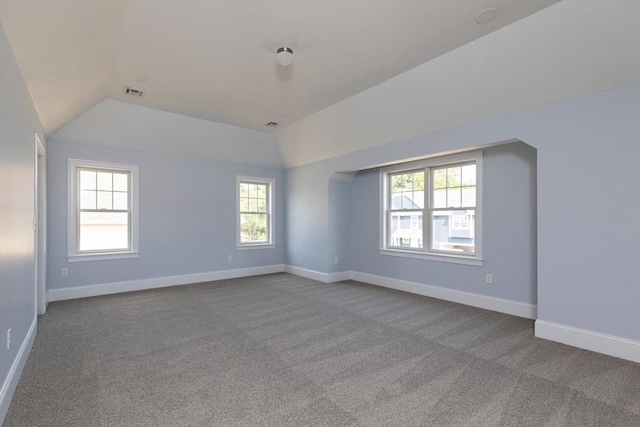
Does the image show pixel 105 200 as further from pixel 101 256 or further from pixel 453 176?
pixel 453 176

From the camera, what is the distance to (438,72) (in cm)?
339

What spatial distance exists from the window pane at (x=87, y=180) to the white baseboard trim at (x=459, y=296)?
16.1ft

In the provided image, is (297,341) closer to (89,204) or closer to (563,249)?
(563,249)

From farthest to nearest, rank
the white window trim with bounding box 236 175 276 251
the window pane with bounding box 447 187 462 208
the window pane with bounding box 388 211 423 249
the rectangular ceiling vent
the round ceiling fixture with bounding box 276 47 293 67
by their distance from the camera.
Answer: the white window trim with bounding box 236 175 276 251 → the window pane with bounding box 388 211 423 249 → the window pane with bounding box 447 187 462 208 → the rectangular ceiling vent → the round ceiling fixture with bounding box 276 47 293 67

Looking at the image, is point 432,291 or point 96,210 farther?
point 96,210

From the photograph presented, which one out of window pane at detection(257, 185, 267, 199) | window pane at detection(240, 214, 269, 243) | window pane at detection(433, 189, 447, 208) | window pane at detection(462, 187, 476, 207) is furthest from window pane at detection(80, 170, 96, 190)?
window pane at detection(462, 187, 476, 207)

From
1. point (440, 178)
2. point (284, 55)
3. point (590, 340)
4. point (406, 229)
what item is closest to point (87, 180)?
point (284, 55)

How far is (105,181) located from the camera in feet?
16.8

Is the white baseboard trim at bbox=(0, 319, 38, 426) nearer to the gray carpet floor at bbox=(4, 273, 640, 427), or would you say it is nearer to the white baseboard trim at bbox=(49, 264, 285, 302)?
the gray carpet floor at bbox=(4, 273, 640, 427)

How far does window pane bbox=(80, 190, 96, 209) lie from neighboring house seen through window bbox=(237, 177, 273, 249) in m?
2.44

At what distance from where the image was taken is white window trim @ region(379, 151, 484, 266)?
4.25 metres

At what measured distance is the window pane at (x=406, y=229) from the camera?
17.0 ft

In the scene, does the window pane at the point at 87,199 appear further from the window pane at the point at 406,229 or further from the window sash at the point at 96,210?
the window pane at the point at 406,229

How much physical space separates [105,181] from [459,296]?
5863 millimetres
